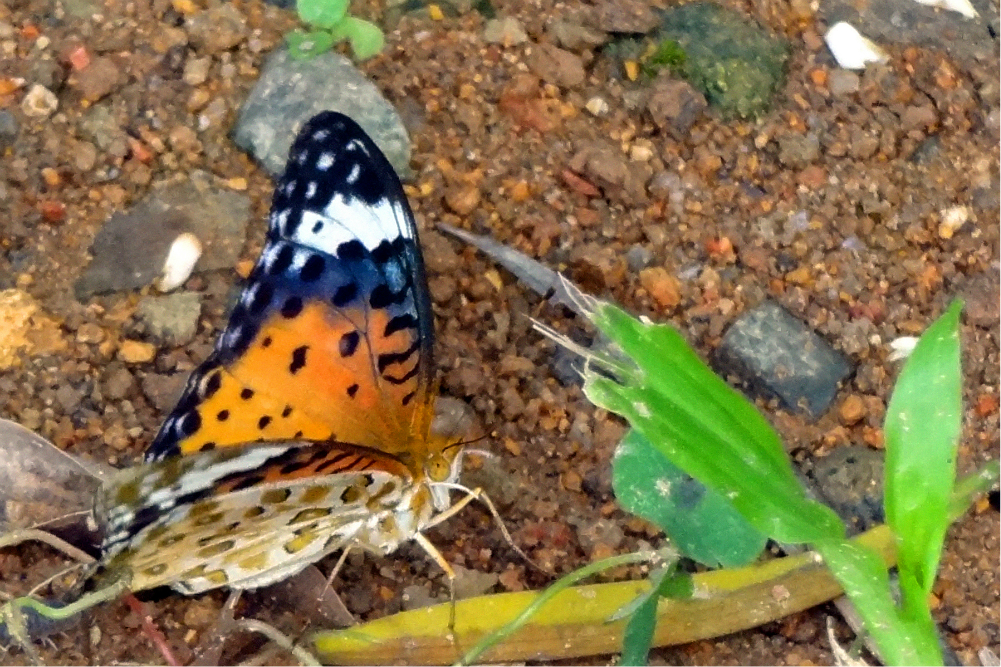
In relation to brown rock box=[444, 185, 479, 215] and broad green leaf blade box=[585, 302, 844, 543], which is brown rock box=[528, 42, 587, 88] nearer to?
brown rock box=[444, 185, 479, 215]

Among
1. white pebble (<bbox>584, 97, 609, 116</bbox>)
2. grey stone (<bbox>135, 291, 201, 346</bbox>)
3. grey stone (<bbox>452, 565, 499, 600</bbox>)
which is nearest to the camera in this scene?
grey stone (<bbox>452, 565, 499, 600</bbox>)

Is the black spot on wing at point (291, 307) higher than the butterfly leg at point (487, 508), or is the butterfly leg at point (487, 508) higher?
the black spot on wing at point (291, 307)

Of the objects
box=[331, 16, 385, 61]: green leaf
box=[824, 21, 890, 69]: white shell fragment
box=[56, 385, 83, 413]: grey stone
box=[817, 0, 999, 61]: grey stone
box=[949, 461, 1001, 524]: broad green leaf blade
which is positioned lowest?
box=[56, 385, 83, 413]: grey stone

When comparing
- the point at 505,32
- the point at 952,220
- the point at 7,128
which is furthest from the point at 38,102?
the point at 952,220

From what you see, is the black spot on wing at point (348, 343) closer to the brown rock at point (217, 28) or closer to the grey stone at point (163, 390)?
the grey stone at point (163, 390)

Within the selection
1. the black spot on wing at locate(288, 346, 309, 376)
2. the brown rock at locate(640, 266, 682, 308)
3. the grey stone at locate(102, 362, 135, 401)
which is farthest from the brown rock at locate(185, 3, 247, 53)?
the brown rock at locate(640, 266, 682, 308)

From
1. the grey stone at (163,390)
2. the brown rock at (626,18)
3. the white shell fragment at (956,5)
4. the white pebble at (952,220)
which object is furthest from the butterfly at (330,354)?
the white shell fragment at (956,5)

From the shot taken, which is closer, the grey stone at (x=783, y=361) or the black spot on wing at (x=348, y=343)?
the black spot on wing at (x=348, y=343)

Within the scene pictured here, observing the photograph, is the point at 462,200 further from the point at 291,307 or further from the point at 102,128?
the point at 102,128
